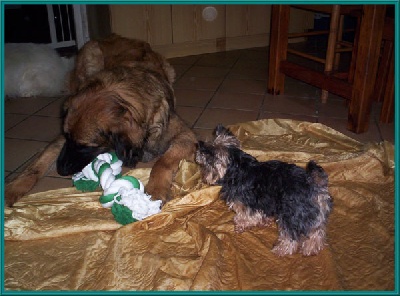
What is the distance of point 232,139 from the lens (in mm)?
1928

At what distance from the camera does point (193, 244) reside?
192 cm

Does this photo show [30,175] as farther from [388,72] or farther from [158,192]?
[388,72]

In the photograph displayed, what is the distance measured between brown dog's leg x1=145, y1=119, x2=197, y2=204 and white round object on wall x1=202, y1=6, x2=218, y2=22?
3846mm

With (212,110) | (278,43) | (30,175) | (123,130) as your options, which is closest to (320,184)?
(123,130)

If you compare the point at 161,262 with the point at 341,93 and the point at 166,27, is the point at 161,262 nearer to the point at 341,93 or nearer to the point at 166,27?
the point at 341,93

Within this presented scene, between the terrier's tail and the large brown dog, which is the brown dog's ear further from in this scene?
the large brown dog

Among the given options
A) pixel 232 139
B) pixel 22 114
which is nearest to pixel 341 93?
pixel 232 139

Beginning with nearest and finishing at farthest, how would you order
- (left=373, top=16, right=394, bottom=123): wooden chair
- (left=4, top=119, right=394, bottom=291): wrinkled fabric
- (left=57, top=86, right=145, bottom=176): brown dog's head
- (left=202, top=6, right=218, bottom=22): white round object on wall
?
(left=4, top=119, right=394, bottom=291): wrinkled fabric
(left=57, top=86, right=145, bottom=176): brown dog's head
(left=373, top=16, right=394, bottom=123): wooden chair
(left=202, top=6, right=218, bottom=22): white round object on wall

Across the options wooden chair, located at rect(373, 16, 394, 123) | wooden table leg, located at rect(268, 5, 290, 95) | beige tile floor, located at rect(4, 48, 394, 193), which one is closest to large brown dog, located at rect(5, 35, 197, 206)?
beige tile floor, located at rect(4, 48, 394, 193)

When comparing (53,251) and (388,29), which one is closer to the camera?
(53,251)

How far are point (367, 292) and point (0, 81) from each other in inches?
102

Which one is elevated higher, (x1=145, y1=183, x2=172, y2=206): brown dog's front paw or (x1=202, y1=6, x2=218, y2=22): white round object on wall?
(x1=202, y1=6, x2=218, y2=22): white round object on wall

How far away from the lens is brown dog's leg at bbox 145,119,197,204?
88.5 inches

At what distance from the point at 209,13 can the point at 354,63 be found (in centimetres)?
351
